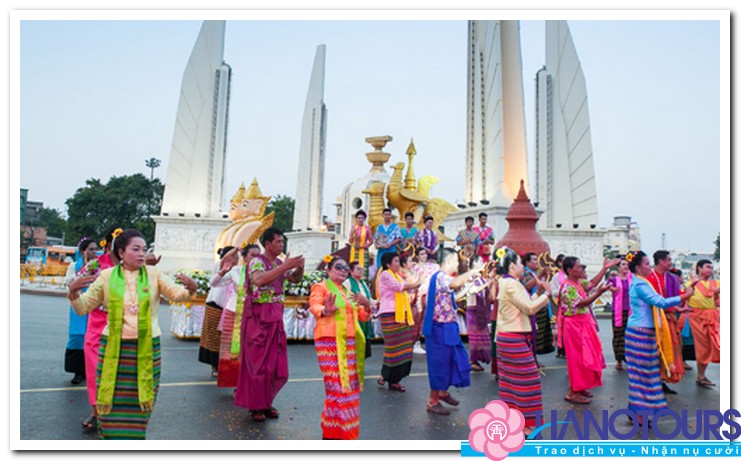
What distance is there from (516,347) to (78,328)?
4204 millimetres

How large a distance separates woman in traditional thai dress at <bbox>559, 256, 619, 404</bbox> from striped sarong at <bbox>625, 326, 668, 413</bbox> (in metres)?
0.69

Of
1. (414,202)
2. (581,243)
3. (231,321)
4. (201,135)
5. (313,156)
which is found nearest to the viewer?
(231,321)

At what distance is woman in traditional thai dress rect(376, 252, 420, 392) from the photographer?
18.7 ft

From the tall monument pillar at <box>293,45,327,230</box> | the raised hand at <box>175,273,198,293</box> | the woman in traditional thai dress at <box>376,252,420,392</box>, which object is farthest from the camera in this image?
the tall monument pillar at <box>293,45,327,230</box>

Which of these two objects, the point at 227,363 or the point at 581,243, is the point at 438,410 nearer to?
the point at 227,363

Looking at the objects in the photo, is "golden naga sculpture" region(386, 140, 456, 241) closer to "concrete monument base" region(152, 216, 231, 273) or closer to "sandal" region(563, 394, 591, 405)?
"sandal" region(563, 394, 591, 405)

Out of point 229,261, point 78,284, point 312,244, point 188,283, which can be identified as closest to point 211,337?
point 229,261

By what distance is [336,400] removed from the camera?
3811 mm

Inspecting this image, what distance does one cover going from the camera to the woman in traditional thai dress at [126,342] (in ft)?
10.9

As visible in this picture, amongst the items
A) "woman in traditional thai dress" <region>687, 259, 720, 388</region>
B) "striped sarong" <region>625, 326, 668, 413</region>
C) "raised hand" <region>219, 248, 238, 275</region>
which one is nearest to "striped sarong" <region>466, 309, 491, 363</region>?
"woman in traditional thai dress" <region>687, 259, 720, 388</region>

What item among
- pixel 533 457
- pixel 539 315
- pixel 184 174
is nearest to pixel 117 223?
pixel 184 174

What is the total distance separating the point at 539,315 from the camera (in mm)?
7297

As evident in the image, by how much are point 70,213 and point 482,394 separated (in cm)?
3149

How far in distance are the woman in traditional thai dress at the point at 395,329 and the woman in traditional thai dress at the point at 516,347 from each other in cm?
152
